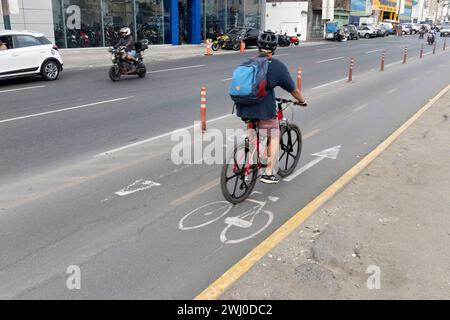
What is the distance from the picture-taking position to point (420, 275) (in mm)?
3734

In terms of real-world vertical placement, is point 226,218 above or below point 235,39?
below

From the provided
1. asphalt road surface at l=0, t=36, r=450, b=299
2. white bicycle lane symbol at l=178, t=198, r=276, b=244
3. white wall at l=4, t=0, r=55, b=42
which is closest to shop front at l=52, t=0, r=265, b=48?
white wall at l=4, t=0, r=55, b=42

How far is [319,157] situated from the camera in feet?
23.7

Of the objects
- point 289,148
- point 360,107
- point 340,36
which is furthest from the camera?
point 340,36

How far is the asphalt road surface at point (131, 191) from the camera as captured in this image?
388cm

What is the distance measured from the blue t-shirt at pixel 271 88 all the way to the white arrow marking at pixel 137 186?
157cm

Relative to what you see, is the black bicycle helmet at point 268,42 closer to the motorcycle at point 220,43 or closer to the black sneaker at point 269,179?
the black sneaker at point 269,179

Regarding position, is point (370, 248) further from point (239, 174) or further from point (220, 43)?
point (220, 43)

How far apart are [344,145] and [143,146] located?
3531 millimetres

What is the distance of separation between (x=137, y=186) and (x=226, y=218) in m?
1.49

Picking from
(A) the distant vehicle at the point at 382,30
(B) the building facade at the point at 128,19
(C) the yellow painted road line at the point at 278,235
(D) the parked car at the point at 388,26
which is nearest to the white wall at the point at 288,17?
(B) the building facade at the point at 128,19

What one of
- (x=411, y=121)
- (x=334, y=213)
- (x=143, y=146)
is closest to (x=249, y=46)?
(x=411, y=121)

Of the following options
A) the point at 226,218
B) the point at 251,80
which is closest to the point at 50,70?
the point at 251,80
